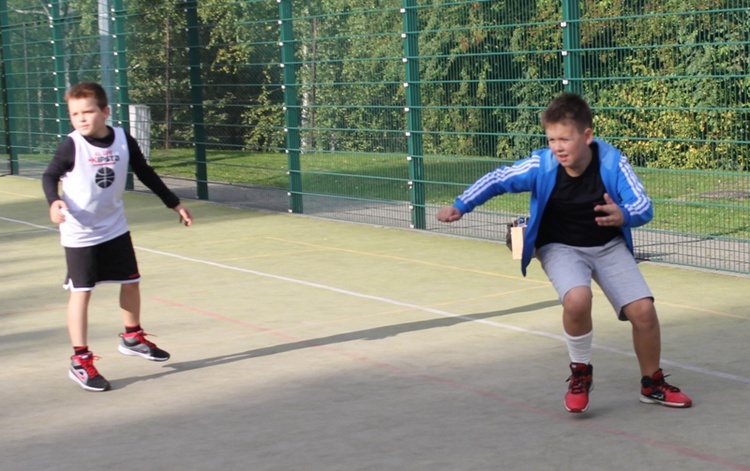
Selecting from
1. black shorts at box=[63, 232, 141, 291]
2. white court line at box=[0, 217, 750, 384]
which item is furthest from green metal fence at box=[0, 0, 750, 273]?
black shorts at box=[63, 232, 141, 291]

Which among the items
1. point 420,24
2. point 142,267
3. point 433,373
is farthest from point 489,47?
point 433,373

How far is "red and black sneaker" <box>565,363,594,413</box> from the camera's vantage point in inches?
219

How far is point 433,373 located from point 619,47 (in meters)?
4.76

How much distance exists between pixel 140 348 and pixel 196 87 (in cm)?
977

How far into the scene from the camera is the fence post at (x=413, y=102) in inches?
499

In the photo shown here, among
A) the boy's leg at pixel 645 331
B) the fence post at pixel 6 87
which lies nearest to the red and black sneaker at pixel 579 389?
the boy's leg at pixel 645 331

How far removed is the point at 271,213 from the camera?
1501 centimetres

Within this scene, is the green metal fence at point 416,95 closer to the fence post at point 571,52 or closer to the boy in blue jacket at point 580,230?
the fence post at point 571,52

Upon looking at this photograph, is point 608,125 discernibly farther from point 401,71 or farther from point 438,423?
point 438,423

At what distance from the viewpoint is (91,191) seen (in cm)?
657

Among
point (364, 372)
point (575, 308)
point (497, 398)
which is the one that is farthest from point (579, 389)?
point (364, 372)

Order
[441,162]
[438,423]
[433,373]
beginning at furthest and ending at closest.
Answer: [441,162] < [433,373] < [438,423]

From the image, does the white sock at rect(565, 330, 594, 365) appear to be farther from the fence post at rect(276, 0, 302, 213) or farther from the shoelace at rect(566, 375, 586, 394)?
the fence post at rect(276, 0, 302, 213)

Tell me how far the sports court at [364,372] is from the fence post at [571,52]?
5.67ft
